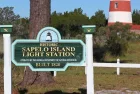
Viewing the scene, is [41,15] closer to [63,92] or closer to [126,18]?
[63,92]

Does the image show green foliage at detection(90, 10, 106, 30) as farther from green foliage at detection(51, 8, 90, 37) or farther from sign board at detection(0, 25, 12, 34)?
sign board at detection(0, 25, 12, 34)

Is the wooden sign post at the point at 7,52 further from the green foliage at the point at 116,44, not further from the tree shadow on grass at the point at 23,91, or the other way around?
the green foliage at the point at 116,44

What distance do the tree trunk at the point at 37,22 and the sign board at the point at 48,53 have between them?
13.1 ft

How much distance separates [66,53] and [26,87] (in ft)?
13.5

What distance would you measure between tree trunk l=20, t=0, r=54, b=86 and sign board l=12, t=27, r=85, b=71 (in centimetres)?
401

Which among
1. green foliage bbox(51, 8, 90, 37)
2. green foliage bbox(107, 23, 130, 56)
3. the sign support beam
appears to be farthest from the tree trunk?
green foliage bbox(51, 8, 90, 37)

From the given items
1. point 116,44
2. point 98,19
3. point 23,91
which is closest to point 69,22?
point 98,19

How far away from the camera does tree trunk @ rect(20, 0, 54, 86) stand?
1286 centimetres

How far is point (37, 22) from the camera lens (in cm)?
1291

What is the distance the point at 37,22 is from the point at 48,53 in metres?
4.19

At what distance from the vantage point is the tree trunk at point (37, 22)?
12.9 metres

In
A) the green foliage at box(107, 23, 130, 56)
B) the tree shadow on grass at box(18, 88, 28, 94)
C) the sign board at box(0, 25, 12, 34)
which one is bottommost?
the tree shadow on grass at box(18, 88, 28, 94)

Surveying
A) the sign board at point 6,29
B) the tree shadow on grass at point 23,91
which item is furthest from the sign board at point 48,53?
the tree shadow on grass at point 23,91

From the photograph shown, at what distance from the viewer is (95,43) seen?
3697cm
